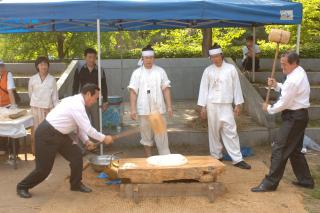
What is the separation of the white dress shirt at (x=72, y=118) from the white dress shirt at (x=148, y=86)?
54.8 inches

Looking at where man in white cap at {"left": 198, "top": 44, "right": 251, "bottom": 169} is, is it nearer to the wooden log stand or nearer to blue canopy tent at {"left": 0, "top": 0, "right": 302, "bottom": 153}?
blue canopy tent at {"left": 0, "top": 0, "right": 302, "bottom": 153}

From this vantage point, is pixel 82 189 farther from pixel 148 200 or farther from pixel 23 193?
pixel 148 200

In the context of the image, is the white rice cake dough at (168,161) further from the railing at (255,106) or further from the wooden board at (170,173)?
the railing at (255,106)

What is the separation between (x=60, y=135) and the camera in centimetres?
495

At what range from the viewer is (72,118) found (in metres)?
4.90

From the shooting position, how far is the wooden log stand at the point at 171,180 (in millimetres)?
4945

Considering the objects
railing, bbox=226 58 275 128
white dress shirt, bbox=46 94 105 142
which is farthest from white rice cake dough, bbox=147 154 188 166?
railing, bbox=226 58 275 128

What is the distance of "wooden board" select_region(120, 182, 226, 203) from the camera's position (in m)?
5.03

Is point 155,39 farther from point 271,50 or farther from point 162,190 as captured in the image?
point 162,190

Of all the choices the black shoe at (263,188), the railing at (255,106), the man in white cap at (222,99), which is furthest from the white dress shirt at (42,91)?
Result: the railing at (255,106)

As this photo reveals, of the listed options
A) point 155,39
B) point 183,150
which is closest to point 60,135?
point 183,150

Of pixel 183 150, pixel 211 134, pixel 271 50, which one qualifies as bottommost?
pixel 183 150

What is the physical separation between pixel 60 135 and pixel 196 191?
5.70 ft

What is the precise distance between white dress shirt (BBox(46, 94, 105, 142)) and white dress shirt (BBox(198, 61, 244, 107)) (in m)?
2.05
